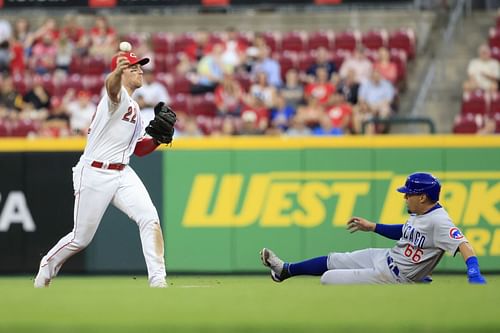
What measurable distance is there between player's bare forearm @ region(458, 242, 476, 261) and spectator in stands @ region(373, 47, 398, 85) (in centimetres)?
726

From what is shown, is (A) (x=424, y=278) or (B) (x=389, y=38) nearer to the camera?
(A) (x=424, y=278)

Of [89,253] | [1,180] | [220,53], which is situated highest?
[220,53]

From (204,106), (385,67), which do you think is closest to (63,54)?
(204,106)

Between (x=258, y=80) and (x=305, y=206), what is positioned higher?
(x=258, y=80)

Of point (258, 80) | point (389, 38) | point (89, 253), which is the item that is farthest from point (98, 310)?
point (389, 38)

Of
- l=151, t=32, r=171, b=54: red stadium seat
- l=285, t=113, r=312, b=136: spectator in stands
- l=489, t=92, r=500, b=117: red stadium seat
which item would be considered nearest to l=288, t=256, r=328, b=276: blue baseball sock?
l=285, t=113, r=312, b=136: spectator in stands

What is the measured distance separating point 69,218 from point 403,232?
482cm

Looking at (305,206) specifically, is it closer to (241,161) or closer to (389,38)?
(241,161)

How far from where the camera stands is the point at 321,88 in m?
14.8

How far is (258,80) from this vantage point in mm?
14969

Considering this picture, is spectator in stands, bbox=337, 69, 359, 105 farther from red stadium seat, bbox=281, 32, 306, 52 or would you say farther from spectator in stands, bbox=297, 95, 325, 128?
red stadium seat, bbox=281, 32, 306, 52

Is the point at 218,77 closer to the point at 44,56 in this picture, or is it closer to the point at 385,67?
the point at 385,67

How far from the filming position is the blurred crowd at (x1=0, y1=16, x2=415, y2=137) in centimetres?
1408

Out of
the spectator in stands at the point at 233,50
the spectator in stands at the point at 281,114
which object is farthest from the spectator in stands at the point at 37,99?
the spectator in stands at the point at 281,114
